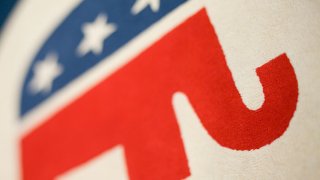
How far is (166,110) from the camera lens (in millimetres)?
805

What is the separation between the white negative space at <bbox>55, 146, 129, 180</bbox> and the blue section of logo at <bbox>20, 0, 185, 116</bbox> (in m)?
0.30

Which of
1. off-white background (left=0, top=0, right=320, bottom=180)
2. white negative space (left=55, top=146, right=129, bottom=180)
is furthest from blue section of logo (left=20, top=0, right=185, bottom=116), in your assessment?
white negative space (left=55, top=146, right=129, bottom=180)

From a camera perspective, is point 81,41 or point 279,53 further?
point 81,41

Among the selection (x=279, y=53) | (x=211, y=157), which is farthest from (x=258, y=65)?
(x=211, y=157)

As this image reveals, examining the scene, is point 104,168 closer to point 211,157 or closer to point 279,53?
point 211,157

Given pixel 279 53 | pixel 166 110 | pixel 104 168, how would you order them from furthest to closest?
pixel 104 168
pixel 166 110
pixel 279 53

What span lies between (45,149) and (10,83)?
418 mm

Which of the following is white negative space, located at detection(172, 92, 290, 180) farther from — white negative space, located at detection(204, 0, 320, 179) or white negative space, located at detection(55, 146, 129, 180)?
white negative space, located at detection(55, 146, 129, 180)

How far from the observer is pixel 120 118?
91cm

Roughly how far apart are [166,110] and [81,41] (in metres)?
0.46

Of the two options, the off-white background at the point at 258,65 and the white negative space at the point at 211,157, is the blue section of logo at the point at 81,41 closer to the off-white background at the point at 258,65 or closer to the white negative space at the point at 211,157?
the off-white background at the point at 258,65

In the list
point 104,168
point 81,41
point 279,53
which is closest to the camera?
point 279,53

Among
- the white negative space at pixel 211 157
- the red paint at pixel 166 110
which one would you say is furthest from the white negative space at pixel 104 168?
the white negative space at pixel 211 157

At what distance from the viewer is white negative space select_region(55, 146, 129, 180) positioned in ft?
2.85
